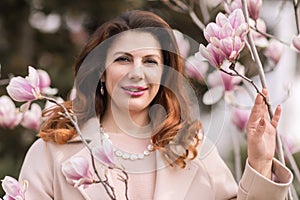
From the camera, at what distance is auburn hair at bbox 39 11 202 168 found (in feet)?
5.76

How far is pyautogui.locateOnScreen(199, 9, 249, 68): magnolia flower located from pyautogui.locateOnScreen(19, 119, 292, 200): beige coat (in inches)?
12.9

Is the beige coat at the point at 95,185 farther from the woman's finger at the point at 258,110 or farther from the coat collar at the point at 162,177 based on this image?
the woman's finger at the point at 258,110

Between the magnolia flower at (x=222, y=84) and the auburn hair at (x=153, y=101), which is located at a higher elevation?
the auburn hair at (x=153, y=101)

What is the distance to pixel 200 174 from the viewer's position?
1.78 metres

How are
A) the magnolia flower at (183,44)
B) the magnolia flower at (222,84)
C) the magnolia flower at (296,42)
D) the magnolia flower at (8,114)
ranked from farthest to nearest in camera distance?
the magnolia flower at (8,114), the magnolia flower at (222,84), the magnolia flower at (183,44), the magnolia flower at (296,42)

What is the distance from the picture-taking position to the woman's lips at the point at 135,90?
1.66 meters

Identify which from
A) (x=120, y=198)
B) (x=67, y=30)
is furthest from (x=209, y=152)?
(x=67, y=30)

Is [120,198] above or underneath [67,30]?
above

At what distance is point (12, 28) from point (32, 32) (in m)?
0.18

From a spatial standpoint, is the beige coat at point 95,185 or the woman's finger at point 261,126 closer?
the woman's finger at point 261,126

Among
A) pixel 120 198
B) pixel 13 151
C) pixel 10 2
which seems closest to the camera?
pixel 120 198

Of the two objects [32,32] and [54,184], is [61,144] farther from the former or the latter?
[32,32]

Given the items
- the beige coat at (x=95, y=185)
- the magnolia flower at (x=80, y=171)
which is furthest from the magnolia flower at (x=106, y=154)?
the beige coat at (x=95, y=185)

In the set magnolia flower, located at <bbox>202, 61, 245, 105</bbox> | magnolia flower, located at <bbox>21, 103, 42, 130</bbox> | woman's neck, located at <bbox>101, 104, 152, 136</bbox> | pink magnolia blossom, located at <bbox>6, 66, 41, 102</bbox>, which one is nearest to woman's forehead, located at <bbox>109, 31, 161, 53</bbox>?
woman's neck, located at <bbox>101, 104, 152, 136</bbox>
